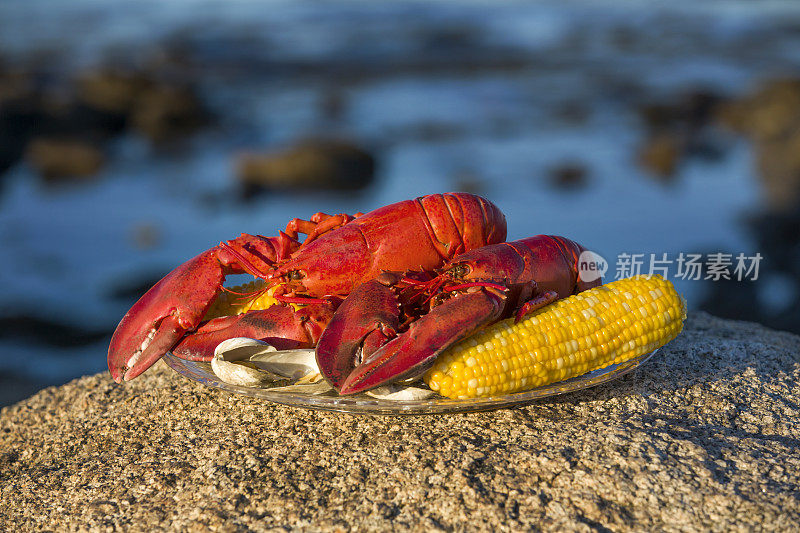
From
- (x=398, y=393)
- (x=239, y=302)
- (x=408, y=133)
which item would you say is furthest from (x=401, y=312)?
(x=408, y=133)

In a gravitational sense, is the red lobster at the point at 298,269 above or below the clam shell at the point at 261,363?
above

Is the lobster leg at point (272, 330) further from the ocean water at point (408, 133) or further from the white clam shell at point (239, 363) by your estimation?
the ocean water at point (408, 133)

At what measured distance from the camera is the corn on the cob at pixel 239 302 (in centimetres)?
330

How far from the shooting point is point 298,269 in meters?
3.24

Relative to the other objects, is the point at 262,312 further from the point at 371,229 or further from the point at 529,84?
the point at 529,84

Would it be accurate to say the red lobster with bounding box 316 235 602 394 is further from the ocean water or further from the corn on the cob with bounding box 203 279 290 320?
the ocean water

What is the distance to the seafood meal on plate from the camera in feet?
8.31

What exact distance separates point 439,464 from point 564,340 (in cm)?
71

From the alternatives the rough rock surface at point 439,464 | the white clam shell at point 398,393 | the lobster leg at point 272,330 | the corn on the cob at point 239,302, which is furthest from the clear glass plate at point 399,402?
the corn on the cob at point 239,302

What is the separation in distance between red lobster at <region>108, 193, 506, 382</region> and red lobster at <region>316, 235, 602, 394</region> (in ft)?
0.86

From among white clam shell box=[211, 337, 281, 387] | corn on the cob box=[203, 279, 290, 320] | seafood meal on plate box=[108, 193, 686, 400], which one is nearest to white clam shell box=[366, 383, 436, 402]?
seafood meal on plate box=[108, 193, 686, 400]

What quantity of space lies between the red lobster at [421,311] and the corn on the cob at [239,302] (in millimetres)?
691

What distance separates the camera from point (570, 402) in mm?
2793

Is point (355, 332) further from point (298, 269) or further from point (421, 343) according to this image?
point (298, 269)
